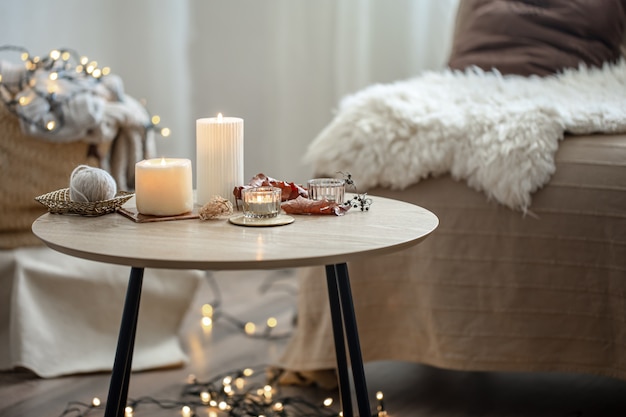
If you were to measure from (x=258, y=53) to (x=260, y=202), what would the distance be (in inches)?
61.7

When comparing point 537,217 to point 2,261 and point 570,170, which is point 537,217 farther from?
point 2,261

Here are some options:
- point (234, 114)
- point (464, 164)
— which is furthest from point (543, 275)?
point (234, 114)

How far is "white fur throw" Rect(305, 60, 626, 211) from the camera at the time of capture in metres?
1.53

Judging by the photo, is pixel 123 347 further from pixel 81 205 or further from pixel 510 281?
pixel 510 281

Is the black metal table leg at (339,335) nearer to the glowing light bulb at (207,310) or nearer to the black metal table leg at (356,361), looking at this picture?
the black metal table leg at (356,361)

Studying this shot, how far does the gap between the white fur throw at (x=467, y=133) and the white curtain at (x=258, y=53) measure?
2.66 feet

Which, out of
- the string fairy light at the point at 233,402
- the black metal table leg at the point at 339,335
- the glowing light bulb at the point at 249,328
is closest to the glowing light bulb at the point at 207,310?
the glowing light bulb at the point at 249,328

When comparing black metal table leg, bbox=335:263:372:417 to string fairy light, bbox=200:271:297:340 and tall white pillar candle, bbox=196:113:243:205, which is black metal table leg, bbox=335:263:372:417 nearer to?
tall white pillar candle, bbox=196:113:243:205

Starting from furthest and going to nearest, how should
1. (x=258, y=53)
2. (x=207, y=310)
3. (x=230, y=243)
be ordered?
(x=258, y=53) < (x=207, y=310) < (x=230, y=243)

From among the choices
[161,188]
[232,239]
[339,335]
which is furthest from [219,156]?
[339,335]

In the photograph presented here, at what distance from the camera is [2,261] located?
69.8 inches

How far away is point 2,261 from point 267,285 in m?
0.83

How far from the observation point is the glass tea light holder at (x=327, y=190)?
1234mm

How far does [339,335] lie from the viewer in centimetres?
134
